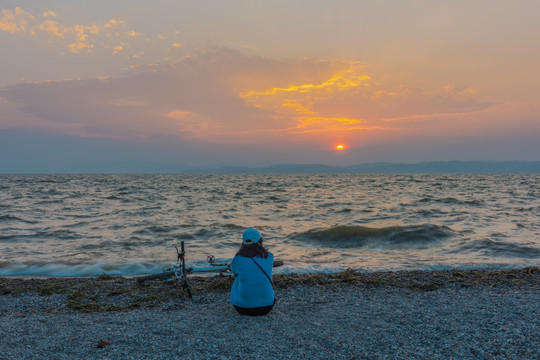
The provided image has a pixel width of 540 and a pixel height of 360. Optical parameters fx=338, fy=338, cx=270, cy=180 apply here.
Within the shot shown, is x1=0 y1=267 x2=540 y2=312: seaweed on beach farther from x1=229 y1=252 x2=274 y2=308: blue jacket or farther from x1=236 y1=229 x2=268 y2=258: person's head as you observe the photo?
x1=236 y1=229 x2=268 y2=258: person's head

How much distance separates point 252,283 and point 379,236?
12.4 meters

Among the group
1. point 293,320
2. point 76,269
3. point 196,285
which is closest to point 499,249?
point 293,320

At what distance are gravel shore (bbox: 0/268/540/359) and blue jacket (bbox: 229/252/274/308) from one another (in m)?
0.33

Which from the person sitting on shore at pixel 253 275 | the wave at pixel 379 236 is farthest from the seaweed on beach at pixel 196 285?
the wave at pixel 379 236

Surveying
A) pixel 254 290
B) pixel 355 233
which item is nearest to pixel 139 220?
pixel 355 233

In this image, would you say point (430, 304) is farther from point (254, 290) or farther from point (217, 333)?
point (217, 333)

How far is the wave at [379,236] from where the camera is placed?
15445 mm

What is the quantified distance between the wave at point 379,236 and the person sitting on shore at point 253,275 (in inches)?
385

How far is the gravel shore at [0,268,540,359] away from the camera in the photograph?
4723 millimetres

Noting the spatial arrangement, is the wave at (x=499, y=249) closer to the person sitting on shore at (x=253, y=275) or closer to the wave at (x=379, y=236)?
the wave at (x=379, y=236)

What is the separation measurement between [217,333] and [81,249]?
36.0ft

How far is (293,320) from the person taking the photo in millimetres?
5969

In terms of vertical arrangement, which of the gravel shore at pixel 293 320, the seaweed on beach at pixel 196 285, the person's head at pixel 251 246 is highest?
the person's head at pixel 251 246

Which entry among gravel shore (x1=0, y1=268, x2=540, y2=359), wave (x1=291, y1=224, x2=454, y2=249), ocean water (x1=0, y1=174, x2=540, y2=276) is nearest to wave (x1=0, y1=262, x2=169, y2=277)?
ocean water (x1=0, y1=174, x2=540, y2=276)
